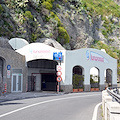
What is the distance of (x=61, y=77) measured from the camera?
35.4 meters

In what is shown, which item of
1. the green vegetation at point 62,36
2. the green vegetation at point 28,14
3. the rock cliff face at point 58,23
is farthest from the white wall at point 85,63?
the green vegetation at point 28,14

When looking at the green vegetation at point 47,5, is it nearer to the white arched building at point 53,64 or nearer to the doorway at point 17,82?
the white arched building at point 53,64

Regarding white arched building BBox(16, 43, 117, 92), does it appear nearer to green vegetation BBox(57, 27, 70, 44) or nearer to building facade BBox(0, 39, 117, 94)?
building facade BBox(0, 39, 117, 94)

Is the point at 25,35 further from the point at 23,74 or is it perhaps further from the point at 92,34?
the point at 92,34

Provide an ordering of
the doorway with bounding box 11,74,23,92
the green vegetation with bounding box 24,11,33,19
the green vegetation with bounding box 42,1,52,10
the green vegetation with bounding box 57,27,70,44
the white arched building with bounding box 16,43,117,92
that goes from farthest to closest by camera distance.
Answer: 1. the green vegetation with bounding box 42,1,52,10
2. the green vegetation with bounding box 57,27,70,44
3. the green vegetation with bounding box 24,11,33,19
4. the white arched building with bounding box 16,43,117,92
5. the doorway with bounding box 11,74,23,92

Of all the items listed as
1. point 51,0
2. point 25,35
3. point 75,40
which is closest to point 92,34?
point 75,40

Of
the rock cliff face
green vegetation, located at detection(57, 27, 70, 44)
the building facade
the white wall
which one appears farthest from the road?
green vegetation, located at detection(57, 27, 70, 44)

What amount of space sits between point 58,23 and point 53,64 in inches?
731

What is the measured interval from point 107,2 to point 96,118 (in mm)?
94816

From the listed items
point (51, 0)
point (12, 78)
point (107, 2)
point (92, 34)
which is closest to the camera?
point (12, 78)

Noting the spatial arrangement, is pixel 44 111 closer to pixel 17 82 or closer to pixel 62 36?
pixel 17 82

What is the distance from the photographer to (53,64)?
40875 mm

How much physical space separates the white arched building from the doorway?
2019 millimetres

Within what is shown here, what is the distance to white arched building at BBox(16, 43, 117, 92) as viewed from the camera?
35406 mm
